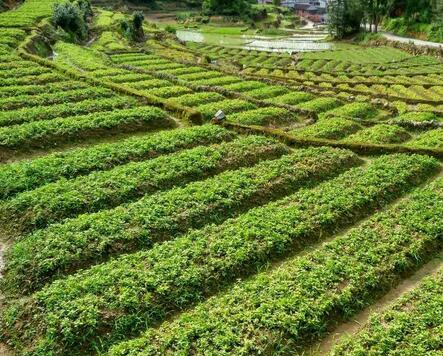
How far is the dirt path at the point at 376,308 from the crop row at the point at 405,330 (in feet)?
1.65

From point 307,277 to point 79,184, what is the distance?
11.8 m

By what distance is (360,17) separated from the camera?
134 metres

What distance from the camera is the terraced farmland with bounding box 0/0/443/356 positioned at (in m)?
14.4

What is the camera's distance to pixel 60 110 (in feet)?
103

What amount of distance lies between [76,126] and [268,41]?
12295cm

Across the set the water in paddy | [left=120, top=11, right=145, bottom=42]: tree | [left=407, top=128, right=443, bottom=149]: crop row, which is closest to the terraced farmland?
[left=407, top=128, right=443, bottom=149]: crop row

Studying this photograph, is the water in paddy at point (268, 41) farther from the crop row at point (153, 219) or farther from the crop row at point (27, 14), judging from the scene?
the crop row at point (153, 219)

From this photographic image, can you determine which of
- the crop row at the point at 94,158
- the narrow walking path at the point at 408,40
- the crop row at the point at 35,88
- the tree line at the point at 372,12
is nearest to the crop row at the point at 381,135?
the crop row at the point at 94,158

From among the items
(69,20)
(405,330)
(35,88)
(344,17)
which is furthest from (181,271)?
(344,17)

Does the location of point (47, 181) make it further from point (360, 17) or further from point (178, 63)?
point (360, 17)

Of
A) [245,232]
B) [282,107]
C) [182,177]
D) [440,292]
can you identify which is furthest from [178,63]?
[440,292]

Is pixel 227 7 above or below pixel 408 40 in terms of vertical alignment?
above

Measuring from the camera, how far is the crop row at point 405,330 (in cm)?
1392

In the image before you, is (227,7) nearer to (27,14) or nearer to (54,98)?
(27,14)
